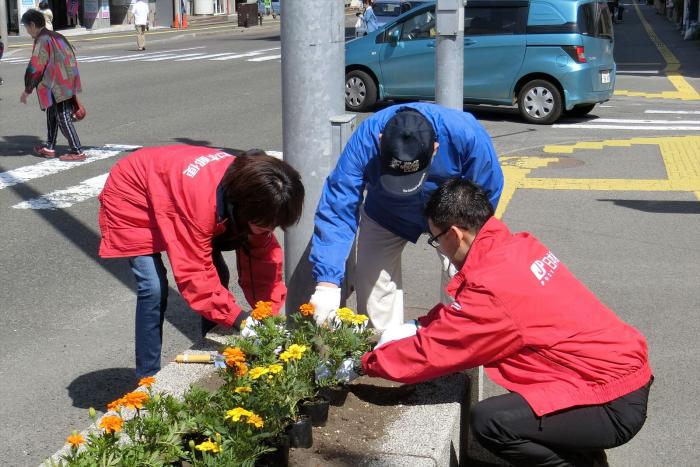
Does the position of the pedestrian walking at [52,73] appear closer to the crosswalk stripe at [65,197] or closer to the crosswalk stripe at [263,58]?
the crosswalk stripe at [65,197]

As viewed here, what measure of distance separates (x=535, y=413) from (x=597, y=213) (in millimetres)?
6044

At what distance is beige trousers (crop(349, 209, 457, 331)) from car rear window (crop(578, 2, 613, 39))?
10.4m

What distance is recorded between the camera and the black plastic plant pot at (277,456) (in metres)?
3.24

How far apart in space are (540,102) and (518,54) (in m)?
0.81

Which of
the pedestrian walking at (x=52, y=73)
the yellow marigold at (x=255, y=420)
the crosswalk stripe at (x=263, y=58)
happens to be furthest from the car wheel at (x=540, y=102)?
the crosswalk stripe at (x=263, y=58)

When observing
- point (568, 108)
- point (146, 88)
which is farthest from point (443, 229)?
point (146, 88)

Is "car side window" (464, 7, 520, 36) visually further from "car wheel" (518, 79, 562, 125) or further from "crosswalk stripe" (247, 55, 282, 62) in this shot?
"crosswalk stripe" (247, 55, 282, 62)

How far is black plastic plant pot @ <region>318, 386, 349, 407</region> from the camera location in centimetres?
383

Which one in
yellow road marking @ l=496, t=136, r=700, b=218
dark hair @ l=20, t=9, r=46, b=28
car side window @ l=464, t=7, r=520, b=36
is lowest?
yellow road marking @ l=496, t=136, r=700, b=218

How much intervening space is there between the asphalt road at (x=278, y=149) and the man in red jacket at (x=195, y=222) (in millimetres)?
997

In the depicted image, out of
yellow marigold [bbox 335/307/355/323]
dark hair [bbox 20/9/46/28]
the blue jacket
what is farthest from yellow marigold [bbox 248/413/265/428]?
dark hair [bbox 20/9/46/28]

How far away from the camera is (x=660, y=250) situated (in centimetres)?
→ 798

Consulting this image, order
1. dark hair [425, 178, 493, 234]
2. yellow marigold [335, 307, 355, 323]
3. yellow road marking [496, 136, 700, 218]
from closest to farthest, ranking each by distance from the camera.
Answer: dark hair [425, 178, 493, 234] < yellow marigold [335, 307, 355, 323] < yellow road marking [496, 136, 700, 218]

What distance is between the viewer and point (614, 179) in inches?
426
